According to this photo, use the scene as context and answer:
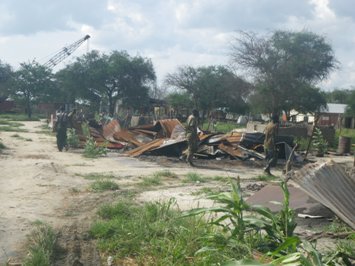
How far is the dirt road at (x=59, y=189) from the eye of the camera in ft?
21.1

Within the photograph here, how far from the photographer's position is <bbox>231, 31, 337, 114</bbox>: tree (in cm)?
4162

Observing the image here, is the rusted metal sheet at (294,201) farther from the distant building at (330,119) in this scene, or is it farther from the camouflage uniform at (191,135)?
the distant building at (330,119)

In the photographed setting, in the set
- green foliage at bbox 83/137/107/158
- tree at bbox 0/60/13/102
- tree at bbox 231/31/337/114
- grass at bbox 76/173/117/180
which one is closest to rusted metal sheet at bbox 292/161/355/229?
grass at bbox 76/173/117/180

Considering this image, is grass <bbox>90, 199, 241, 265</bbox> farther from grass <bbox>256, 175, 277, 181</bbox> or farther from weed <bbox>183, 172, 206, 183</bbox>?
grass <bbox>256, 175, 277, 181</bbox>

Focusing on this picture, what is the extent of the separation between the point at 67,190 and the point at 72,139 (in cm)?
1024

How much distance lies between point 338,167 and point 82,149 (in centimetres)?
1542

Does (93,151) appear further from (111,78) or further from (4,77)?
(4,77)

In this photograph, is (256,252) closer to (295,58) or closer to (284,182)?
(284,182)

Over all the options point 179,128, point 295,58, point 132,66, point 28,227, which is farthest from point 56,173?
point 132,66

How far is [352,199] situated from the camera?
17.7 ft

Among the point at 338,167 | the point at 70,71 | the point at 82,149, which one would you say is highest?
the point at 70,71

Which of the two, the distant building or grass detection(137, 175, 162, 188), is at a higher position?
the distant building

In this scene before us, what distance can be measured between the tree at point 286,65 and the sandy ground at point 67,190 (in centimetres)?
2597

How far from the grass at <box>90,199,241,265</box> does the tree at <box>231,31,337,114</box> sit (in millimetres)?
35959
